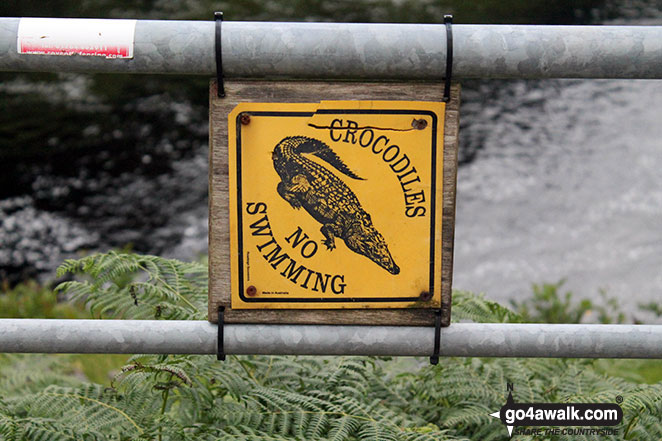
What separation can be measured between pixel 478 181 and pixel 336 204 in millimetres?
6280

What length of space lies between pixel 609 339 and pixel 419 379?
1.11m

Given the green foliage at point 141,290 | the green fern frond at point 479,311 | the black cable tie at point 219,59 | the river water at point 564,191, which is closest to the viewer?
the black cable tie at point 219,59

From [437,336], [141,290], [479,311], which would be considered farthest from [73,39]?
[479,311]

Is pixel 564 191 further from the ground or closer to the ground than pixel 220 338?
further from the ground

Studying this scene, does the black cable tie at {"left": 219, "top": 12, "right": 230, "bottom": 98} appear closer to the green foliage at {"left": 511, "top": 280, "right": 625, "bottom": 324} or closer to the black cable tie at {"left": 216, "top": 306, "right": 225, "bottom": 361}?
the black cable tie at {"left": 216, "top": 306, "right": 225, "bottom": 361}

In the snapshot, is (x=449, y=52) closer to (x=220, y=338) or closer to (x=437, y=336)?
(x=437, y=336)

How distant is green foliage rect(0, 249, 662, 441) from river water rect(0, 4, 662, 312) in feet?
11.6

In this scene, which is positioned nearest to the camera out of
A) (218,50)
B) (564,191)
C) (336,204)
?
(218,50)

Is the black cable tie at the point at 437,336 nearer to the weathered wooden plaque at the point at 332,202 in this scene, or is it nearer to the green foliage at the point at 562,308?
the weathered wooden plaque at the point at 332,202

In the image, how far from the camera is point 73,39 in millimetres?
1465

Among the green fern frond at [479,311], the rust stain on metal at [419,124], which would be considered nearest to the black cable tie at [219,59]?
the rust stain on metal at [419,124]

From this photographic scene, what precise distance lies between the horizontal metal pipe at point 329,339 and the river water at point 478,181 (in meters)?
4.45

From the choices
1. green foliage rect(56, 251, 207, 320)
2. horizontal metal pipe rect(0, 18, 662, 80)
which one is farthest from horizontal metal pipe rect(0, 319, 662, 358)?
green foliage rect(56, 251, 207, 320)

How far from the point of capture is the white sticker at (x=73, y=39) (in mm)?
1458
